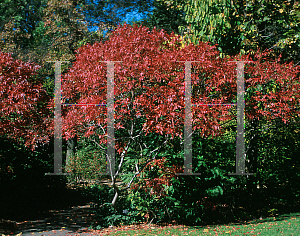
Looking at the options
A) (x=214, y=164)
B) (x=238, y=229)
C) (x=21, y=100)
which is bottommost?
(x=238, y=229)

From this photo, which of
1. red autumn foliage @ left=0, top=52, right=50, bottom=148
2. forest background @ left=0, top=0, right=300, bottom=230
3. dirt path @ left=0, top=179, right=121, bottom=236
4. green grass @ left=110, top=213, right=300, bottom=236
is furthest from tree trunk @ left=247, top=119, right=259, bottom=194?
red autumn foliage @ left=0, top=52, right=50, bottom=148

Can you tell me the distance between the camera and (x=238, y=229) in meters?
7.41

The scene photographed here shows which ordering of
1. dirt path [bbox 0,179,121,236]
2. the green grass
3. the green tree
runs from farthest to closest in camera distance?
the green tree → dirt path [bbox 0,179,121,236] → the green grass

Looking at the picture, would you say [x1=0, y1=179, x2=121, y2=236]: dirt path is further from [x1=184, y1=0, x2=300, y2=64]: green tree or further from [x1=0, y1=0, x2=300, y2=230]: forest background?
[x1=184, y1=0, x2=300, y2=64]: green tree

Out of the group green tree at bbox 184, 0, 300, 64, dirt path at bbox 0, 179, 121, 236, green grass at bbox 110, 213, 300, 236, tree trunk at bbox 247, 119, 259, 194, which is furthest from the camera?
tree trunk at bbox 247, 119, 259, 194

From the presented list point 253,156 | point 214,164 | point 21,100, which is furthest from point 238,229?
point 21,100

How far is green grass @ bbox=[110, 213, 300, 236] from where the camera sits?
6.88m

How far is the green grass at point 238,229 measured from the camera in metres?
6.88

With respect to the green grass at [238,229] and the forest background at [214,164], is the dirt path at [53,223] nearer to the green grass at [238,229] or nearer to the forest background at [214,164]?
the forest background at [214,164]

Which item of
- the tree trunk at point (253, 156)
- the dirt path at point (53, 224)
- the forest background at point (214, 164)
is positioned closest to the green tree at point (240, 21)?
the forest background at point (214, 164)

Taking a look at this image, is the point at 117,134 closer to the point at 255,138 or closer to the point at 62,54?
the point at 255,138

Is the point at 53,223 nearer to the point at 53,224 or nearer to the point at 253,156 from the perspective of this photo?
the point at 53,224

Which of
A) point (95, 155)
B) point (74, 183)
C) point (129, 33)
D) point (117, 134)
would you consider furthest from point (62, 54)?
point (129, 33)

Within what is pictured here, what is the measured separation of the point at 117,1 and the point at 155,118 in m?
13.4
